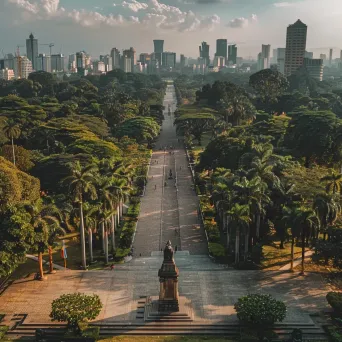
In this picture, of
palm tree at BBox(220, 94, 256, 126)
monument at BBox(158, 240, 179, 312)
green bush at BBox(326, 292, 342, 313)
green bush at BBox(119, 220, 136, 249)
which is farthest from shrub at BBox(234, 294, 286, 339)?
palm tree at BBox(220, 94, 256, 126)

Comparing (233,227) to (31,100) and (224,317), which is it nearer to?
(224,317)

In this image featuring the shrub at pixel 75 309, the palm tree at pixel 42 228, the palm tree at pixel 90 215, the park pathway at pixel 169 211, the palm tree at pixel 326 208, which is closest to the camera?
the shrub at pixel 75 309

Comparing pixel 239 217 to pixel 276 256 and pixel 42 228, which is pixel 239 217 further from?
pixel 42 228

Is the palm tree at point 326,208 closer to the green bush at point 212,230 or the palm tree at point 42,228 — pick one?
the green bush at point 212,230

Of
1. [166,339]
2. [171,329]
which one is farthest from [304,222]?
[166,339]

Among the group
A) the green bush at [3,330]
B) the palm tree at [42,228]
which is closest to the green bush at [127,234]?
the palm tree at [42,228]

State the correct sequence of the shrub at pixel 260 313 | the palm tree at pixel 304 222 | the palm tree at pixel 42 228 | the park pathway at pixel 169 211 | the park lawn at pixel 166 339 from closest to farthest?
the shrub at pixel 260 313 → the park lawn at pixel 166 339 → the palm tree at pixel 42 228 → the palm tree at pixel 304 222 → the park pathway at pixel 169 211

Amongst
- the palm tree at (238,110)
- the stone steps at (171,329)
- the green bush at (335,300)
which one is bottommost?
the stone steps at (171,329)

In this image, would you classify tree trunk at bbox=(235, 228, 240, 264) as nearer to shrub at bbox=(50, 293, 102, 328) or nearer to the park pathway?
the park pathway
